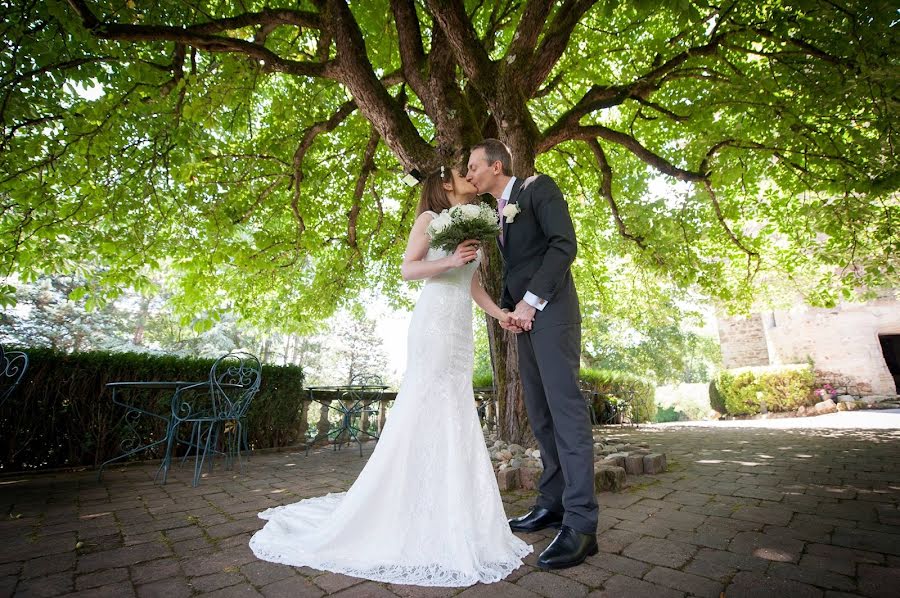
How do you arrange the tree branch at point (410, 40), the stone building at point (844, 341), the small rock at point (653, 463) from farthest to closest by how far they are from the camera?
1. the stone building at point (844, 341)
2. the tree branch at point (410, 40)
3. the small rock at point (653, 463)

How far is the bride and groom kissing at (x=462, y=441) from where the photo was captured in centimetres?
191

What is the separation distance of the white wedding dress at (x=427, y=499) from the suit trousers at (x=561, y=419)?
1.09ft

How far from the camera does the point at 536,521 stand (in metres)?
2.36

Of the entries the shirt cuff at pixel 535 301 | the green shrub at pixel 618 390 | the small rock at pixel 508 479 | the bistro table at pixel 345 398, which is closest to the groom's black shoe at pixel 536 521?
the small rock at pixel 508 479

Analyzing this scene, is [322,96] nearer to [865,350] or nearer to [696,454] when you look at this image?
[696,454]

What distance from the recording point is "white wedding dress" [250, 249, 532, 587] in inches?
73.3

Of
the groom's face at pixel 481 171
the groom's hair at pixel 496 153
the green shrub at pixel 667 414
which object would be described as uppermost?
the groom's hair at pixel 496 153

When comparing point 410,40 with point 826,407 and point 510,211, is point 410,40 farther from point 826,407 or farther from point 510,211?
point 826,407

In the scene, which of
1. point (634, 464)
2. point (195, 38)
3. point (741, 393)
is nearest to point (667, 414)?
point (741, 393)

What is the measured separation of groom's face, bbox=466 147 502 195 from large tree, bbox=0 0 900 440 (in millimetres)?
1518

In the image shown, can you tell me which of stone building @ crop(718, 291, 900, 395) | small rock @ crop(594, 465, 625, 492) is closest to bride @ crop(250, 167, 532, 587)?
small rock @ crop(594, 465, 625, 492)

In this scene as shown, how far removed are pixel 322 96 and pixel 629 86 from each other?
4.67 metres

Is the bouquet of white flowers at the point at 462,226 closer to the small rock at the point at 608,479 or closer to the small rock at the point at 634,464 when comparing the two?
the small rock at the point at 608,479

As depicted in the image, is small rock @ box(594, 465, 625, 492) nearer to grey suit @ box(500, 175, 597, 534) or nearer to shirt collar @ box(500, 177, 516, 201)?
grey suit @ box(500, 175, 597, 534)
